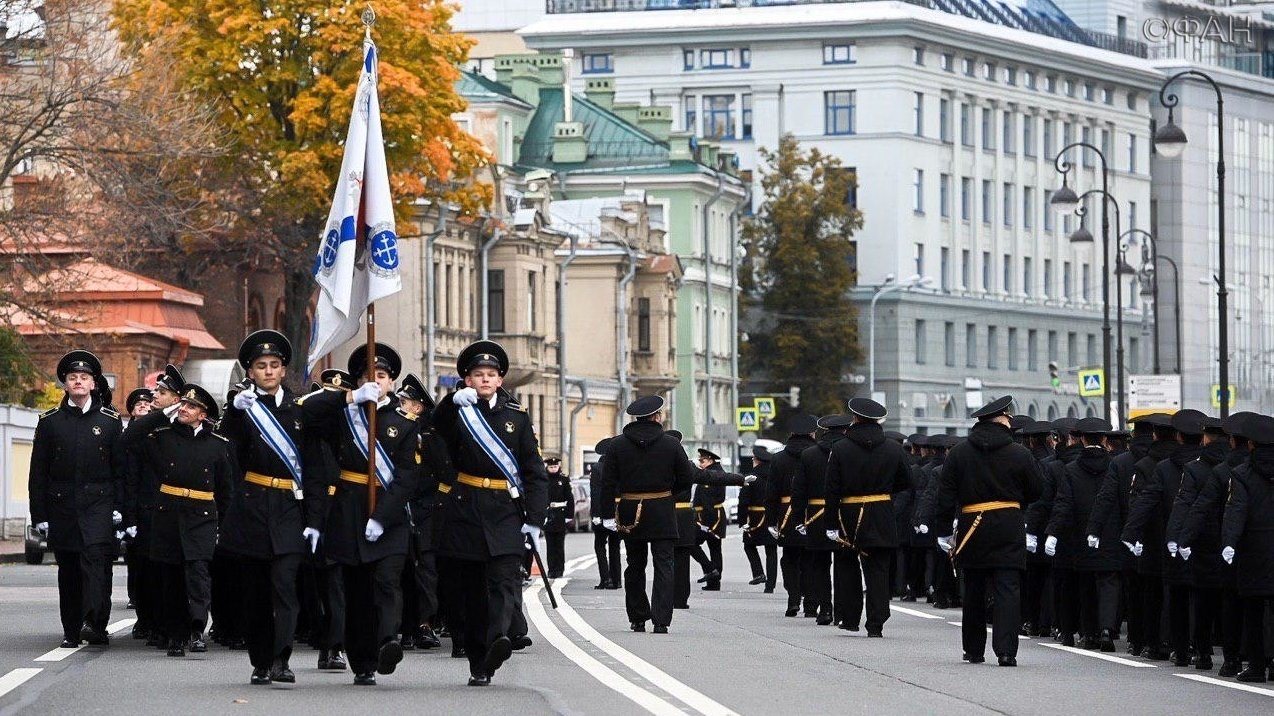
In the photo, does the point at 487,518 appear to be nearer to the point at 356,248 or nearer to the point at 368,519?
the point at 368,519

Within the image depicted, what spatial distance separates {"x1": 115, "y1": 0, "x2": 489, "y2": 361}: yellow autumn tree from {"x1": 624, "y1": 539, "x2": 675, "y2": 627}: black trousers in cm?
3107

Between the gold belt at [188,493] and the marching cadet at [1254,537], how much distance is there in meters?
6.82

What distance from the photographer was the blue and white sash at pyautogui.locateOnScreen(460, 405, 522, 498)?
1709cm

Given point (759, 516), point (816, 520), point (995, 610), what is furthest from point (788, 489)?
point (995, 610)

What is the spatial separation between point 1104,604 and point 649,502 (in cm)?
357

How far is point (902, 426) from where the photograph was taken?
11862 centimetres

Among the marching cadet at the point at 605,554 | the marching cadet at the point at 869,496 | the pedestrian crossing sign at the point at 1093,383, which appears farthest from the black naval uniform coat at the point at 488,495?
the pedestrian crossing sign at the point at 1093,383

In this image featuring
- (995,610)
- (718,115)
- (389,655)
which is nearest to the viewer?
(389,655)

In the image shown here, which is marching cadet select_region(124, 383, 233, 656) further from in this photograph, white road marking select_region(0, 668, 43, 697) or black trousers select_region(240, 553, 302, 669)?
black trousers select_region(240, 553, 302, 669)

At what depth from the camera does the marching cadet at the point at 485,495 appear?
17.0 metres

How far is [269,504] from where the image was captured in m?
17.2

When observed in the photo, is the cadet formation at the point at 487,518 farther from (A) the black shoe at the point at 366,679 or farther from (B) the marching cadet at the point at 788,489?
(B) the marching cadet at the point at 788,489

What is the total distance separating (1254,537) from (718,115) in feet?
336

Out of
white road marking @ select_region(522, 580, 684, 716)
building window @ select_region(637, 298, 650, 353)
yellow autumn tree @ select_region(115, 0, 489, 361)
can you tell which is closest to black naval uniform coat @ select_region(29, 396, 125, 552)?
white road marking @ select_region(522, 580, 684, 716)
